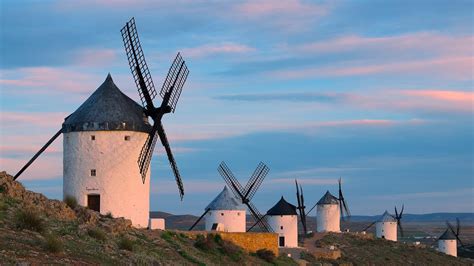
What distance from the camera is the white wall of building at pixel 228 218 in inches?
2084

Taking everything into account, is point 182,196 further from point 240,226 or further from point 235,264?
point 240,226

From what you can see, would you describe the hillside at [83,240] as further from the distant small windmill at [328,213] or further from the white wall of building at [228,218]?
the distant small windmill at [328,213]

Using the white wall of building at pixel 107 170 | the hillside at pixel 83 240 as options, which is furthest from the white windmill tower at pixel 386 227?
the white wall of building at pixel 107 170

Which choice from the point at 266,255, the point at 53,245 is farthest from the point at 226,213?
the point at 53,245

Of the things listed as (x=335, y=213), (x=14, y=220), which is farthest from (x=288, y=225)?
(x=14, y=220)

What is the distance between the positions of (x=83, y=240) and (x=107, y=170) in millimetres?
11909

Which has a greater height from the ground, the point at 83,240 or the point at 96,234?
the point at 96,234

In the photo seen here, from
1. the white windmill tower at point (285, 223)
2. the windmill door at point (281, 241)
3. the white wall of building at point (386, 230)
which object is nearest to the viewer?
the windmill door at point (281, 241)

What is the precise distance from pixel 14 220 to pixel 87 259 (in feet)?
11.0

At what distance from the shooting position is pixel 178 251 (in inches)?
1240

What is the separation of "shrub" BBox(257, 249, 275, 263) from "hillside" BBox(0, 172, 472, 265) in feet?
0.86

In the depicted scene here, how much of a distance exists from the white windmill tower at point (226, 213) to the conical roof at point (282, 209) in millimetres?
7803

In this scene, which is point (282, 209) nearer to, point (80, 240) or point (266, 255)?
point (266, 255)

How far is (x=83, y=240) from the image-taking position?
24812 millimetres
